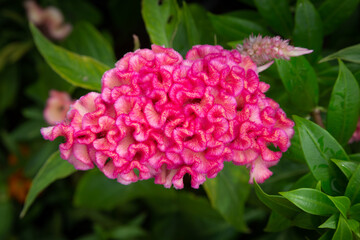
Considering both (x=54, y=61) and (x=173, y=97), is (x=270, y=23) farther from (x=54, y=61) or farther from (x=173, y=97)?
(x=54, y=61)

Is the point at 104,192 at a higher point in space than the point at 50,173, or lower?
lower

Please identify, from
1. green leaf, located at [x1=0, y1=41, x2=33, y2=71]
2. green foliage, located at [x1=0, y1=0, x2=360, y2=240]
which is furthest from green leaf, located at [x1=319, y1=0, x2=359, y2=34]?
green leaf, located at [x1=0, y1=41, x2=33, y2=71]

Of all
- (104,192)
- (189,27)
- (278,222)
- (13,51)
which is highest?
(189,27)

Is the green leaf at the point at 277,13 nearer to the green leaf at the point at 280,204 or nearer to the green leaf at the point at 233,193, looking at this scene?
the green leaf at the point at 233,193

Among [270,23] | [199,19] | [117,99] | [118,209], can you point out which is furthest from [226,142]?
[118,209]

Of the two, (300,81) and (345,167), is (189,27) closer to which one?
(300,81)

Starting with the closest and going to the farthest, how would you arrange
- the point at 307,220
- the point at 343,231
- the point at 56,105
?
the point at 343,231
the point at 307,220
the point at 56,105

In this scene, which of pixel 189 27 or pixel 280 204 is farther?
pixel 189 27

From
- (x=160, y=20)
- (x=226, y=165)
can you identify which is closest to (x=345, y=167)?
(x=226, y=165)
